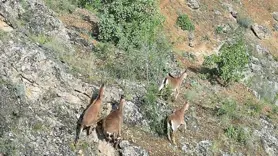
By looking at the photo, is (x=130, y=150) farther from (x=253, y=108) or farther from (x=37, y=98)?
(x=253, y=108)

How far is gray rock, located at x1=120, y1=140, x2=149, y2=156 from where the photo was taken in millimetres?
10031

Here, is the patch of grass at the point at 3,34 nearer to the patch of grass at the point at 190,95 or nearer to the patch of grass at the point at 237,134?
the patch of grass at the point at 190,95

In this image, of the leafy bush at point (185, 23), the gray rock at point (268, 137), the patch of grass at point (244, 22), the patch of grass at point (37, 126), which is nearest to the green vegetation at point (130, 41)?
the patch of grass at point (37, 126)

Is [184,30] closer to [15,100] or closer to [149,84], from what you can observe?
[149,84]

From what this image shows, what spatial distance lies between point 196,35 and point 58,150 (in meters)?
15.7

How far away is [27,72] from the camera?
1010 centimetres

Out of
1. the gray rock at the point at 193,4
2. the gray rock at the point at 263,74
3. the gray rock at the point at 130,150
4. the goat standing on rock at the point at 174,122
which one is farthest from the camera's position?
the gray rock at the point at 193,4

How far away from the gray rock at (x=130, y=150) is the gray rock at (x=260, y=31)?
59.8 feet

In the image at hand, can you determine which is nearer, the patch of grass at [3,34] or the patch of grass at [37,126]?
the patch of grass at [37,126]

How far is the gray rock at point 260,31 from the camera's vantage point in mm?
26800

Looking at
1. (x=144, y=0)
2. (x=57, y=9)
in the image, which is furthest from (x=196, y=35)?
(x=57, y=9)

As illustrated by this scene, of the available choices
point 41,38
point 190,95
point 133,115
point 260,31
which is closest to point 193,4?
point 260,31

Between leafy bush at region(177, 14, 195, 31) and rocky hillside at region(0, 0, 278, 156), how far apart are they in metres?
4.70

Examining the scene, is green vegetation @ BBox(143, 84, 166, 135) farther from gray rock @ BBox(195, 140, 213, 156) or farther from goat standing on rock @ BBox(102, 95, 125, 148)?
goat standing on rock @ BBox(102, 95, 125, 148)
